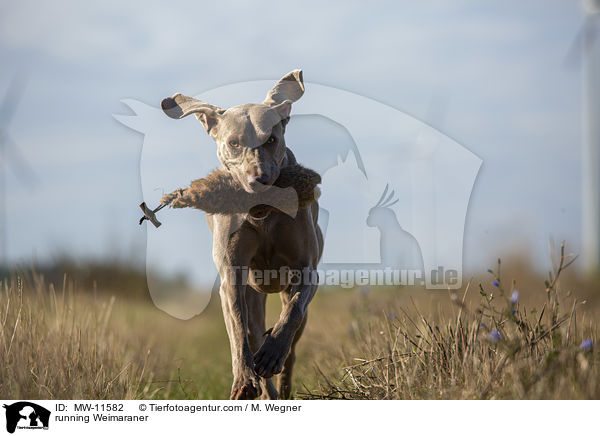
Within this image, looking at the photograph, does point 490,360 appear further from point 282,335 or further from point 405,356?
point 282,335

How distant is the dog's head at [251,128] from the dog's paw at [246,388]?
1310 mm

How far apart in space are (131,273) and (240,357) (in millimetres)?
10828

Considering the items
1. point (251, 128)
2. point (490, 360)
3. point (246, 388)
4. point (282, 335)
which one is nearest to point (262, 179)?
point (251, 128)

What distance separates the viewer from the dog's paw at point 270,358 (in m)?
4.36

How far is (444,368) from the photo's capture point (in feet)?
14.1

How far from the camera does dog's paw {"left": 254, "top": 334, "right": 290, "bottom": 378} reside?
14.3 ft

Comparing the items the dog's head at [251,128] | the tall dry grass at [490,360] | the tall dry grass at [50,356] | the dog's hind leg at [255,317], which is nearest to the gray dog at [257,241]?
the dog's head at [251,128]

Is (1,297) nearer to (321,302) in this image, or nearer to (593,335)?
(593,335)
